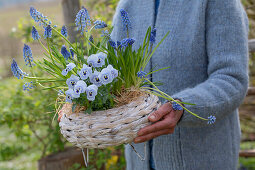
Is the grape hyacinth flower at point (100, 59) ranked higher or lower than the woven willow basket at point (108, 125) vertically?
higher

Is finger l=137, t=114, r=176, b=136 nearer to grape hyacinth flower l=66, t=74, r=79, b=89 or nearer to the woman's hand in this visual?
the woman's hand

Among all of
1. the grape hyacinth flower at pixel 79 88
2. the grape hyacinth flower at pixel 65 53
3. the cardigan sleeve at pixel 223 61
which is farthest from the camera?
the cardigan sleeve at pixel 223 61

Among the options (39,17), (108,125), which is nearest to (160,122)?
(108,125)

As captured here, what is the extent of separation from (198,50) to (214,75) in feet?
0.54

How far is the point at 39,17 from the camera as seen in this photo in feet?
3.47

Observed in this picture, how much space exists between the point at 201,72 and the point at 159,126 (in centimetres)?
51

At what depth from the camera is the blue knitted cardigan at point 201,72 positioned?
131 centimetres

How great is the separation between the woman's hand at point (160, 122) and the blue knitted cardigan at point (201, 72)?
91 mm

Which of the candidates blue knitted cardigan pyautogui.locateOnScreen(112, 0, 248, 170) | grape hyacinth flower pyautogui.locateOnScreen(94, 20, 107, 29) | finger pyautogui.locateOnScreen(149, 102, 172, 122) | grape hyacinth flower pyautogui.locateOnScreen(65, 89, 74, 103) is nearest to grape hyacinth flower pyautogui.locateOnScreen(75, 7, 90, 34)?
grape hyacinth flower pyautogui.locateOnScreen(94, 20, 107, 29)

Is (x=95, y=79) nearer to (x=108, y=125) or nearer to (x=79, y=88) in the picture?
(x=79, y=88)

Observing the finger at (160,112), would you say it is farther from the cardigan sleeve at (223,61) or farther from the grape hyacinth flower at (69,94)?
the grape hyacinth flower at (69,94)

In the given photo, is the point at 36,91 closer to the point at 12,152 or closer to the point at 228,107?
the point at 12,152

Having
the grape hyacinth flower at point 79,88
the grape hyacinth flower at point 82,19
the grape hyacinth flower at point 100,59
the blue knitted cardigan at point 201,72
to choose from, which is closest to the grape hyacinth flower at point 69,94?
the grape hyacinth flower at point 79,88

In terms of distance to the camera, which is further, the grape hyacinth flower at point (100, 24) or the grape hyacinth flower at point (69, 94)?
the grape hyacinth flower at point (100, 24)
